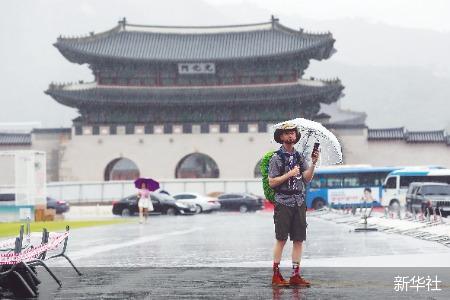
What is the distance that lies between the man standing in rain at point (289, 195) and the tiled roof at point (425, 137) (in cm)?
4369

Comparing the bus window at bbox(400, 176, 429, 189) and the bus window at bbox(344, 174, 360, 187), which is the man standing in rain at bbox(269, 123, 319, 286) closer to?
the bus window at bbox(400, 176, 429, 189)

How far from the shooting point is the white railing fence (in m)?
49.2

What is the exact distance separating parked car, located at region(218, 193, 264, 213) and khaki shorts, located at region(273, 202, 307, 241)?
36062 mm

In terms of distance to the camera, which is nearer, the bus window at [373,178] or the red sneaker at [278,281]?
the red sneaker at [278,281]

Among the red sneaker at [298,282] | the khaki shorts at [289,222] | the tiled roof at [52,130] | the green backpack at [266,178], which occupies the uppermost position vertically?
the tiled roof at [52,130]

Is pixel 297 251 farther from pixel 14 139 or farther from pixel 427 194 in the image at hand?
pixel 14 139

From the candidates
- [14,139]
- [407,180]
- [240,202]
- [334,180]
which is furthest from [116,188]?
[407,180]

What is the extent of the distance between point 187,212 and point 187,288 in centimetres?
3079

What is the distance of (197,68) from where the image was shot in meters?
53.3

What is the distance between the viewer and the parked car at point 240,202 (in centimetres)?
4438

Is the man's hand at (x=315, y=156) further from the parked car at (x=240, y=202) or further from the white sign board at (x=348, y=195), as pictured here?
the parked car at (x=240, y=202)

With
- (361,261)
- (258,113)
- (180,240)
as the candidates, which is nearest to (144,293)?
(361,261)

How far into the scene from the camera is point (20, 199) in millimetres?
30984

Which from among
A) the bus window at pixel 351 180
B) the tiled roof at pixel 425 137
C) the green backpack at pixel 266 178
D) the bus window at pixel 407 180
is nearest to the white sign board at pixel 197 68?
the tiled roof at pixel 425 137
